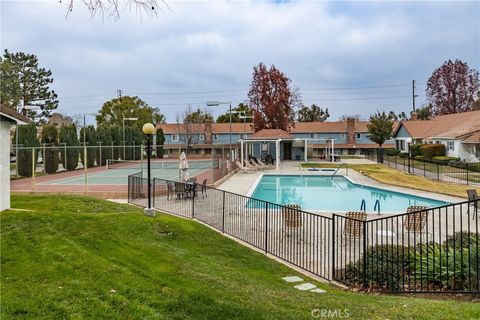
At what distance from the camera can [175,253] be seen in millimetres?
6707

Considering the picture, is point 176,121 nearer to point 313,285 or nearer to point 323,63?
point 323,63

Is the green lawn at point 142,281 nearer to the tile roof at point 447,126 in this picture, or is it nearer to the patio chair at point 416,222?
the patio chair at point 416,222

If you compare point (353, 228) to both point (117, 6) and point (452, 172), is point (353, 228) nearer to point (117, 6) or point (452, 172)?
point (117, 6)

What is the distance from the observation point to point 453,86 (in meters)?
60.1

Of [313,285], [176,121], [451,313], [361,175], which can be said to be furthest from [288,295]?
[176,121]

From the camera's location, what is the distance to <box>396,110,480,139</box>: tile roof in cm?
3575

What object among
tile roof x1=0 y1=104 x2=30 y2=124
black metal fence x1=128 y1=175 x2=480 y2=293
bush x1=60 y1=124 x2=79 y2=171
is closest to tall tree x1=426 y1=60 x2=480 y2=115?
bush x1=60 y1=124 x2=79 y2=171

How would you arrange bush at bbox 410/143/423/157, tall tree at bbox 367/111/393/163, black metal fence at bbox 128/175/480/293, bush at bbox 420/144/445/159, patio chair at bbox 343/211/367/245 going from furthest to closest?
tall tree at bbox 367/111/393/163 < bush at bbox 410/143/423/157 < bush at bbox 420/144/445/159 < patio chair at bbox 343/211/367/245 < black metal fence at bbox 128/175/480/293

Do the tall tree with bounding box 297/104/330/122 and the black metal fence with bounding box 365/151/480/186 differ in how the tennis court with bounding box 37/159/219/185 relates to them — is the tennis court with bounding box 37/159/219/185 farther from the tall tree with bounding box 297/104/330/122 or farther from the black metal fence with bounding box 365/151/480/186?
the tall tree with bounding box 297/104/330/122

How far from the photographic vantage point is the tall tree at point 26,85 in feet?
141

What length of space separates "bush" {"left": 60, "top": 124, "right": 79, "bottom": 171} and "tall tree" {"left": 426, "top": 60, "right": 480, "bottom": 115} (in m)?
55.4

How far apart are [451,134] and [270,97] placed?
23.7 meters
